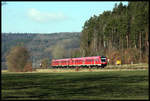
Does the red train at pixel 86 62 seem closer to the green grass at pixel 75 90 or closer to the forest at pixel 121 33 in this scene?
the forest at pixel 121 33

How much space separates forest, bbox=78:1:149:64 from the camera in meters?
101

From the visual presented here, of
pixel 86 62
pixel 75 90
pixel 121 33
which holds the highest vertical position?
pixel 121 33

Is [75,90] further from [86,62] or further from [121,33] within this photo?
[121,33]

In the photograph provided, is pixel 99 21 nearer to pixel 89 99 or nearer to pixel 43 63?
pixel 43 63

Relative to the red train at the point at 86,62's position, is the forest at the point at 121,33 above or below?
above

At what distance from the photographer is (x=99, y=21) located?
13738cm

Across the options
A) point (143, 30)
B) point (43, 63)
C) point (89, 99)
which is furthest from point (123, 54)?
point (89, 99)

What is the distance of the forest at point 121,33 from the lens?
333ft

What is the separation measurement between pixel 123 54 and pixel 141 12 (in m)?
12.8

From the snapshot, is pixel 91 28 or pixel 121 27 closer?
pixel 121 27

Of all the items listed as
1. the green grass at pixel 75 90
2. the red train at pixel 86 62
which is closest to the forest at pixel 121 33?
the red train at pixel 86 62

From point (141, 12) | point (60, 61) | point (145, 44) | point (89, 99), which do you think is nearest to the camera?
point (89, 99)

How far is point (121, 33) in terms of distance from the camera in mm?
116375

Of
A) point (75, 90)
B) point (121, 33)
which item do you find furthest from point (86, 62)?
point (75, 90)
